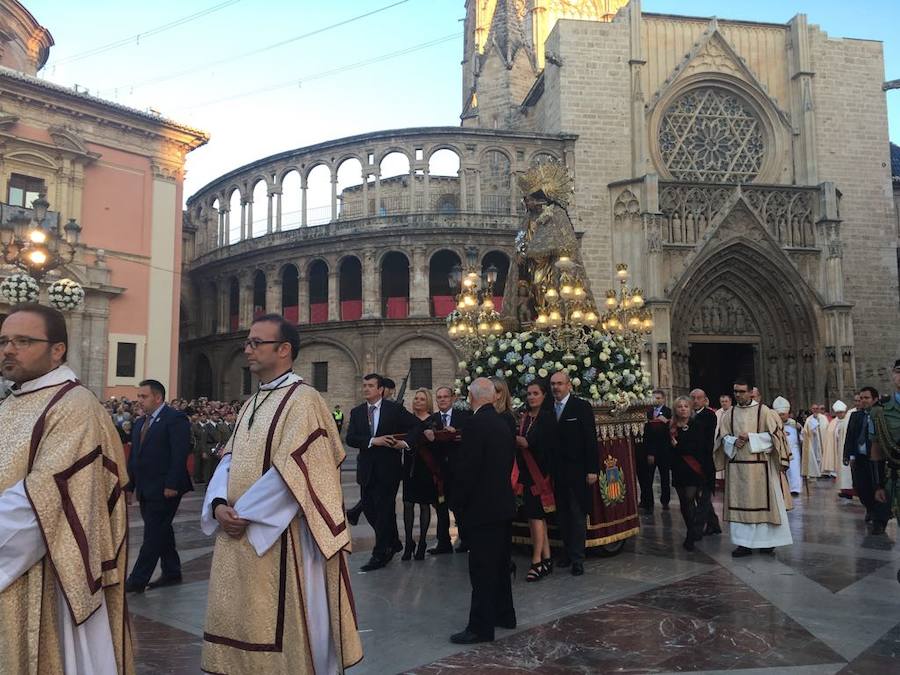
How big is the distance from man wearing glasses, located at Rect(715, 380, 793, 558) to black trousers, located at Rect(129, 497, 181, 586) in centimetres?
600

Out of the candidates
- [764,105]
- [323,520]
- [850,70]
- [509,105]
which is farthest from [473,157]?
[323,520]

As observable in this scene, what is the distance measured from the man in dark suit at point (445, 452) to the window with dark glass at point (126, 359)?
1825 cm

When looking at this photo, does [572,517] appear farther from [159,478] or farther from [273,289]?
[273,289]

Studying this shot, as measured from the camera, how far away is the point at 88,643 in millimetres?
3012

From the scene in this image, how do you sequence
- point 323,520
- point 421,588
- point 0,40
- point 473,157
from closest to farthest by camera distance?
point 323,520, point 421,588, point 0,40, point 473,157

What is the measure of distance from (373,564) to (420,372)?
2284cm

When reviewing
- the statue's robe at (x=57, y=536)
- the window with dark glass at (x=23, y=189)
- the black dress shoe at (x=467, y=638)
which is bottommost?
the black dress shoe at (x=467, y=638)

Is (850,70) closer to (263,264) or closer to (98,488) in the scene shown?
(263,264)

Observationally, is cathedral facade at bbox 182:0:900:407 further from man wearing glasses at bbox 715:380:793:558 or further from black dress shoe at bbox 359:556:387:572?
black dress shoe at bbox 359:556:387:572

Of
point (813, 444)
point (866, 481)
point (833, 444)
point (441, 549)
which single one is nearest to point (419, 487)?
point (441, 549)

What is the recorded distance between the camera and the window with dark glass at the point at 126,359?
24078 mm

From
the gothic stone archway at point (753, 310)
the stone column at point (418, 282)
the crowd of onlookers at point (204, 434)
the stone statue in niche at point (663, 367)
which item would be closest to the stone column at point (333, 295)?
the stone column at point (418, 282)

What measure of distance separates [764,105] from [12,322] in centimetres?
3399

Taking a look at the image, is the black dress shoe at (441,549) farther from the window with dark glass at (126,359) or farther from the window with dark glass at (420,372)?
the window with dark glass at (420,372)
